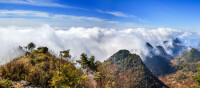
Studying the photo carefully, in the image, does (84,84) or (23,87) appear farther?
(84,84)

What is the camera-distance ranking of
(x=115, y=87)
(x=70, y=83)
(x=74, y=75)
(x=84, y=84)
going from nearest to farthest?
(x=70, y=83)
(x=74, y=75)
(x=84, y=84)
(x=115, y=87)

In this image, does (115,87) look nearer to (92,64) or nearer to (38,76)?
(38,76)

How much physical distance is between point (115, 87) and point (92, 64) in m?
24.7

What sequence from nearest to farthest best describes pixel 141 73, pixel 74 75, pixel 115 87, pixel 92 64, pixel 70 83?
1. pixel 70 83
2. pixel 74 75
3. pixel 115 87
4. pixel 92 64
5. pixel 141 73

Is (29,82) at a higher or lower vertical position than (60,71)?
lower

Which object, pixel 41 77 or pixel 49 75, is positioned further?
pixel 49 75

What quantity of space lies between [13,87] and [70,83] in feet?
14.4

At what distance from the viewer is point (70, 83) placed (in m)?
8.70

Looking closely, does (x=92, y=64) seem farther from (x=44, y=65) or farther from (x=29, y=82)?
(x=29, y=82)

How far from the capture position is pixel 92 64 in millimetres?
36719

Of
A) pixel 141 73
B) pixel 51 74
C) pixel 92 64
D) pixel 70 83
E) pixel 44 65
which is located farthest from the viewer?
pixel 141 73

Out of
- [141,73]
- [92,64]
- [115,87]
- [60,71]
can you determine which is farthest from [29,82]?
[141,73]

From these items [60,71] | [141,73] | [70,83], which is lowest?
[141,73]

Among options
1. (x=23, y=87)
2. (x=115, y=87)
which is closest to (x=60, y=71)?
(x=23, y=87)
